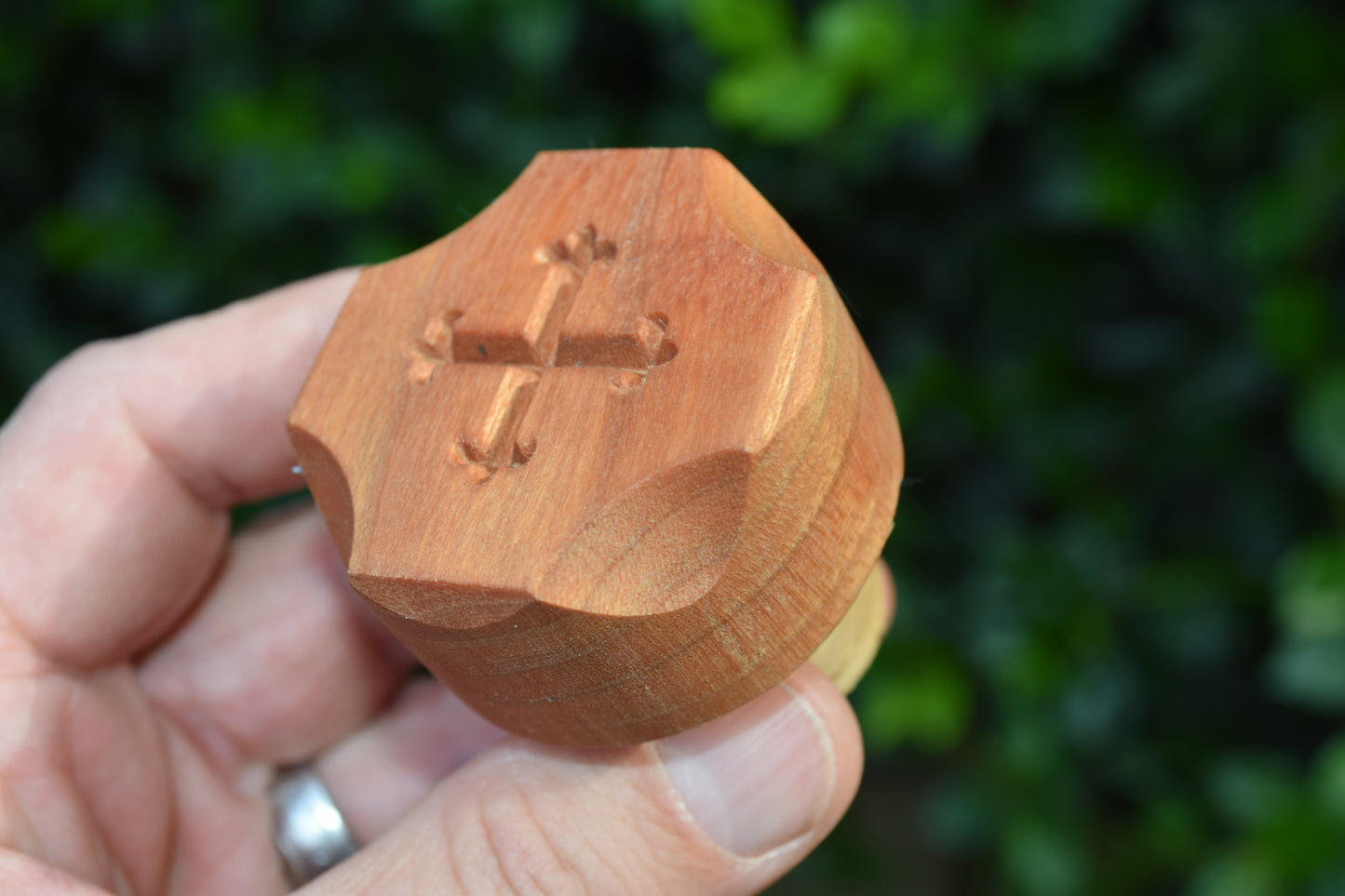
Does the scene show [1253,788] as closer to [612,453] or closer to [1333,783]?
[1333,783]

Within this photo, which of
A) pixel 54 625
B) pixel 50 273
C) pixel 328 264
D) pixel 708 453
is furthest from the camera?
pixel 50 273

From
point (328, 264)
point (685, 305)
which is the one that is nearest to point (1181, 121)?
point (685, 305)

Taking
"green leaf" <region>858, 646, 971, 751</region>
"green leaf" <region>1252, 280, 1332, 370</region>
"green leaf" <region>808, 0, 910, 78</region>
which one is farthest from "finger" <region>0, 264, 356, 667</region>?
"green leaf" <region>1252, 280, 1332, 370</region>

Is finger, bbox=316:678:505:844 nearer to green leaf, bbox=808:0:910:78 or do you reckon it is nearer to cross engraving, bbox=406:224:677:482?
cross engraving, bbox=406:224:677:482

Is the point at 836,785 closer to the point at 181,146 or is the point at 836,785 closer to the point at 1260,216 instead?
the point at 1260,216

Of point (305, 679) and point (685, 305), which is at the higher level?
point (685, 305)

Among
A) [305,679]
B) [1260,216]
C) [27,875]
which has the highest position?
[1260,216]

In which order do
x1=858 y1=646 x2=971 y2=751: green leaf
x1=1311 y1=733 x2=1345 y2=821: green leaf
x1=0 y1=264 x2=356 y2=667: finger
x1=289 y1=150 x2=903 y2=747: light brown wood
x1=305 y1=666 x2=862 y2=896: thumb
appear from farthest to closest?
x1=858 y1=646 x2=971 y2=751: green leaf
x1=1311 y1=733 x2=1345 y2=821: green leaf
x1=0 y1=264 x2=356 y2=667: finger
x1=305 y1=666 x2=862 y2=896: thumb
x1=289 y1=150 x2=903 y2=747: light brown wood

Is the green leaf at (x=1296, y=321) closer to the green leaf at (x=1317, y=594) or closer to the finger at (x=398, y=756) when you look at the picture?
the green leaf at (x=1317, y=594)

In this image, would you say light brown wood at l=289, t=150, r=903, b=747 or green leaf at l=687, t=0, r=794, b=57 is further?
green leaf at l=687, t=0, r=794, b=57

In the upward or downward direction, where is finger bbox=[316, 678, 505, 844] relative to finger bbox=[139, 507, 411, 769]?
downward
